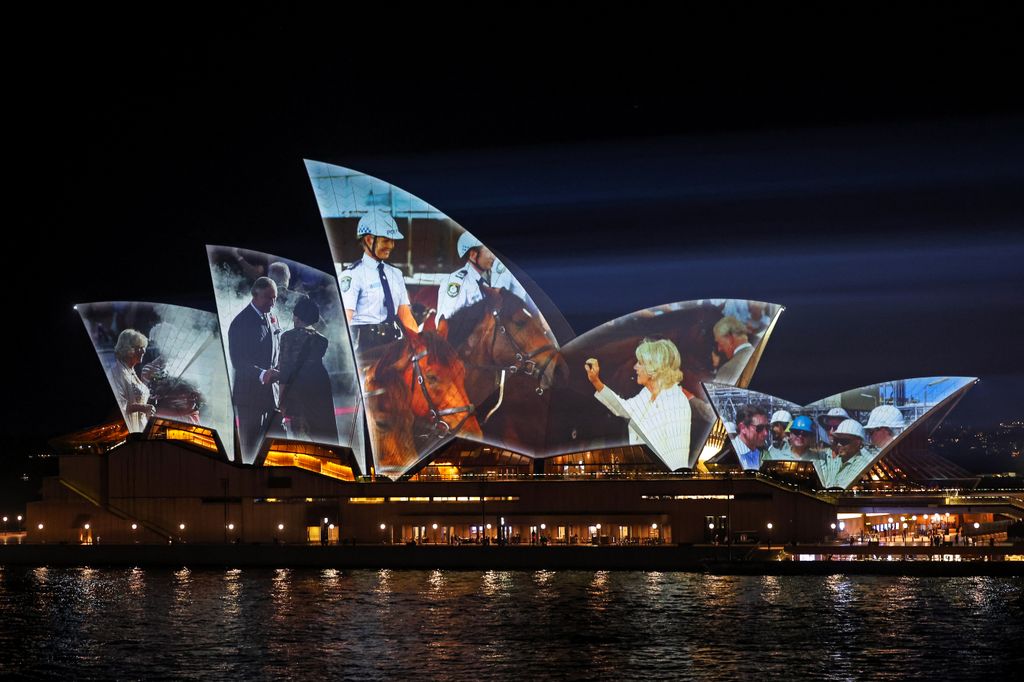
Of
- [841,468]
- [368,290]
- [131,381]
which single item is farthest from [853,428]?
[131,381]

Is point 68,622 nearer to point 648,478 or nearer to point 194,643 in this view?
point 194,643

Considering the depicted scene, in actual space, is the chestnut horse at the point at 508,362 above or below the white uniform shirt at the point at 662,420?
above

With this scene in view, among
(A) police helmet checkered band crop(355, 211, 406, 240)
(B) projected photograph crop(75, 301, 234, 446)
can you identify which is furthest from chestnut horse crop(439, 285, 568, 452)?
(B) projected photograph crop(75, 301, 234, 446)

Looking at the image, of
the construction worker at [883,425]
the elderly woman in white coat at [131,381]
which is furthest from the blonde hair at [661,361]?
the elderly woman in white coat at [131,381]

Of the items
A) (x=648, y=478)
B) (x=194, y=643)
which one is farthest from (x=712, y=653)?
(x=648, y=478)

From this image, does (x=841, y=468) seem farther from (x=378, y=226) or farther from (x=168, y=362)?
(x=168, y=362)

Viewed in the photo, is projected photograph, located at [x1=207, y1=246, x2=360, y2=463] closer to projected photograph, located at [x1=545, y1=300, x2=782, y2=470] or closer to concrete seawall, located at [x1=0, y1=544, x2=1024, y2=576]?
concrete seawall, located at [x1=0, y1=544, x2=1024, y2=576]

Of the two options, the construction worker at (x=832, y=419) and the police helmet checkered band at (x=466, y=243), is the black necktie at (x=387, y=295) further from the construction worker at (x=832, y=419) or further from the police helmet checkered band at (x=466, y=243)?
the construction worker at (x=832, y=419)

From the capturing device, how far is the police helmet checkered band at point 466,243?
63.5m

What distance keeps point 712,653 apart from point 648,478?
26275 millimetres

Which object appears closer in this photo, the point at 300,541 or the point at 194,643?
the point at 194,643

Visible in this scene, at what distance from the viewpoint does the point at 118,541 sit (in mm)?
65875

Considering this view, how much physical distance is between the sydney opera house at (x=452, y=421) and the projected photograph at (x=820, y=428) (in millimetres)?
91

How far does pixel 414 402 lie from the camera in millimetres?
65625
